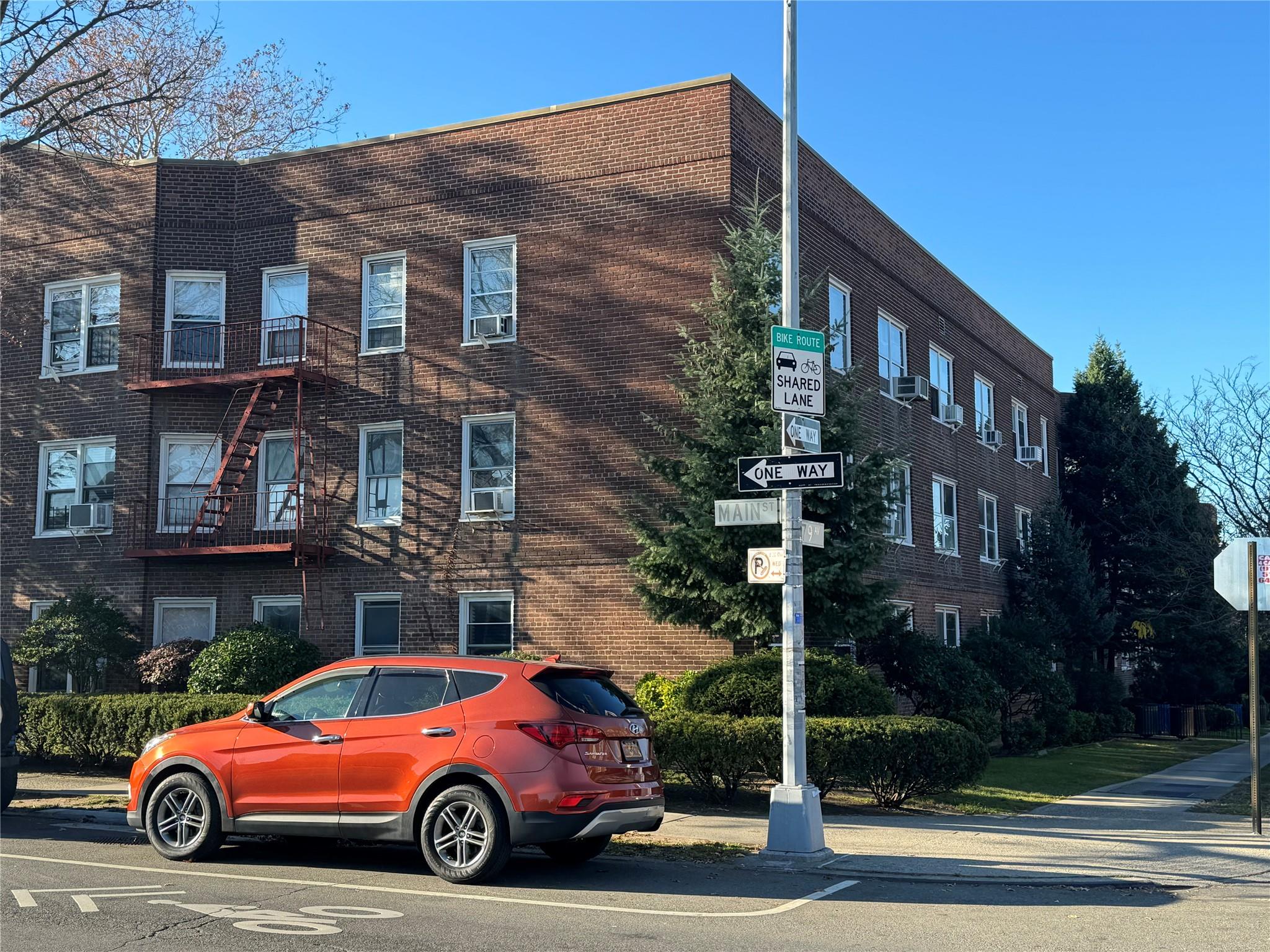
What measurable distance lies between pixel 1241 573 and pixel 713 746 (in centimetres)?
600

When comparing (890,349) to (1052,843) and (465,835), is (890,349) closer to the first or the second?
(1052,843)

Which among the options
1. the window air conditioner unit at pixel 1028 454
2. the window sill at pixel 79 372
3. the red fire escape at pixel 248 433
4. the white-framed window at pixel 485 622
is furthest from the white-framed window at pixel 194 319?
the window air conditioner unit at pixel 1028 454

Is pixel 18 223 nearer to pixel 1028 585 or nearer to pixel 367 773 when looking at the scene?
pixel 367 773

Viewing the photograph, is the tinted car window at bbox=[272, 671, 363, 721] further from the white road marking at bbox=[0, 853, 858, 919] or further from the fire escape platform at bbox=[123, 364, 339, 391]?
the fire escape platform at bbox=[123, 364, 339, 391]

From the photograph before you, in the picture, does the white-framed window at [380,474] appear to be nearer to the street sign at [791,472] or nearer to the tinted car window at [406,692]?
the street sign at [791,472]

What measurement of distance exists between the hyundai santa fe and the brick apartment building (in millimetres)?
8825

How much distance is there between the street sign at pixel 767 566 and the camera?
1127cm

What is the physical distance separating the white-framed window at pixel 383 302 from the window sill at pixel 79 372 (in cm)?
498

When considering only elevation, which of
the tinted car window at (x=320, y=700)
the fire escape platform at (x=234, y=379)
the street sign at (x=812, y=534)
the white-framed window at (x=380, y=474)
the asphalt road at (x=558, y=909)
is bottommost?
the asphalt road at (x=558, y=909)

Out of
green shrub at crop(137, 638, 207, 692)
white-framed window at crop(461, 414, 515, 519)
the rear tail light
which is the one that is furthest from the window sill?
the rear tail light

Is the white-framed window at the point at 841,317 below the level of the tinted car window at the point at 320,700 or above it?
above

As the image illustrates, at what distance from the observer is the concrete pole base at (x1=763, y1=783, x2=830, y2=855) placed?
10633mm

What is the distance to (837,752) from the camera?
1372 centimetres

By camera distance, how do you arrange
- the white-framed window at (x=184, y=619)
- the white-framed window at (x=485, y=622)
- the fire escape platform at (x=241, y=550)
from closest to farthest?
the white-framed window at (x=485, y=622) → the fire escape platform at (x=241, y=550) → the white-framed window at (x=184, y=619)
